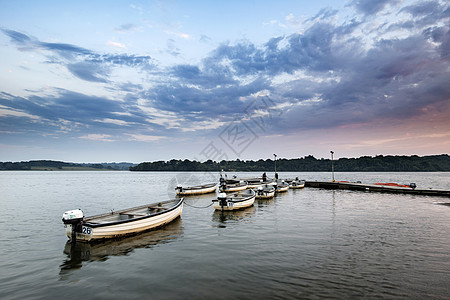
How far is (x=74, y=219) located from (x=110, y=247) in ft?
9.38

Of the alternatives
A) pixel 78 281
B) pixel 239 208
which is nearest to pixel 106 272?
pixel 78 281

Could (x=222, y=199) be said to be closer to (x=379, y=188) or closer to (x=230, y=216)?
(x=230, y=216)

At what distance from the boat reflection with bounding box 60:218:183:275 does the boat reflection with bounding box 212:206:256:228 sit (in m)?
5.06

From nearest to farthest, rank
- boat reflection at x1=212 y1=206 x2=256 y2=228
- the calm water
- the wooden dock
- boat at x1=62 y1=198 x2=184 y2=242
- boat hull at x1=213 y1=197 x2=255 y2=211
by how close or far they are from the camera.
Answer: the calm water
boat at x1=62 y1=198 x2=184 y2=242
boat reflection at x1=212 y1=206 x2=256 y2=228
boat hull at x1=213 y1=197 x2=255 y2=211
the wooden dock

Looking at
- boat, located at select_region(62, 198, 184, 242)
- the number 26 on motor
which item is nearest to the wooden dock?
boat, located at select_region(62, 198, 184, 242)

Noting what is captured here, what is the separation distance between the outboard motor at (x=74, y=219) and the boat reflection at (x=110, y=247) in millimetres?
1105

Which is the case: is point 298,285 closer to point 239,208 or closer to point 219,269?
point 219,269

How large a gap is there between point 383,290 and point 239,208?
2106 centimetres

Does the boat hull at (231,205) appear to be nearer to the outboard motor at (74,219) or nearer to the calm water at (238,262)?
the calm water at (238,262)

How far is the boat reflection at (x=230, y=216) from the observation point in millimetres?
23947

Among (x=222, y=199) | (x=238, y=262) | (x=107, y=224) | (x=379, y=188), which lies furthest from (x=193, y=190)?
(x=379, y=188)

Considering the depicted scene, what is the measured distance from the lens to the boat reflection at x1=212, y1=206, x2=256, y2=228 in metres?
23.9

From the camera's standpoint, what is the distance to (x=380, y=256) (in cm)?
1337

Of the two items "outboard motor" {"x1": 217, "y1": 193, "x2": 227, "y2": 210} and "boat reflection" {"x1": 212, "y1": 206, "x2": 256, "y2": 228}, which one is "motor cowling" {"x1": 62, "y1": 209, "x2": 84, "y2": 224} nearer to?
"boat reflection" {"x1": 212, "y1": 206, "x2": 256, "y2": 228}
